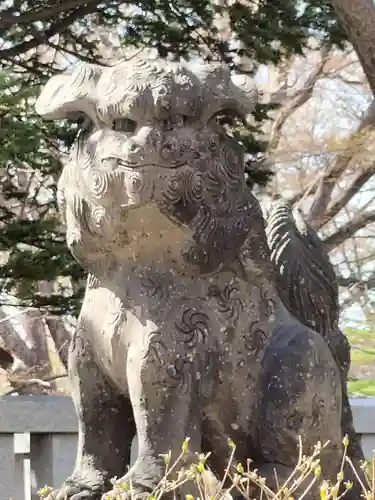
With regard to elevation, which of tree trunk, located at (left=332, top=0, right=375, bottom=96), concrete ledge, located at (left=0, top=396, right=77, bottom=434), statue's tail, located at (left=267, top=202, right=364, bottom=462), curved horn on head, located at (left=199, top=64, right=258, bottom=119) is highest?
tree trunk, located at (left=332, top=0, right=375, bottom=96)

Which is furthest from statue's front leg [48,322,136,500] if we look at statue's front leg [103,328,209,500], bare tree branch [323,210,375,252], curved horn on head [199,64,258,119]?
bare tree branch [323,210,375,252]

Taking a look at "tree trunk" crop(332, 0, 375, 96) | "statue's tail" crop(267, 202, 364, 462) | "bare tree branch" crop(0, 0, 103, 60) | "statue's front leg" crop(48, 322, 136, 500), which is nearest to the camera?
"statue's front leg" crop(48, 322, 136, 500)

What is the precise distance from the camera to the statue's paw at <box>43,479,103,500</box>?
4.65 ft

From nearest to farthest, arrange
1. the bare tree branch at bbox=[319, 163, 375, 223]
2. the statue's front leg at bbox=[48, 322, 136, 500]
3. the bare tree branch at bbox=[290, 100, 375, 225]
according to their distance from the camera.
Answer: the statue's front leg at bbox=[48, 322, 136, 500]
the bare tree branch at bbox=[290, 100, 375, 225]
the bare tree branch at bbox=[319, 163, 375, 223]

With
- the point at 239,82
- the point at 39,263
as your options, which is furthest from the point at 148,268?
the point at 39,263

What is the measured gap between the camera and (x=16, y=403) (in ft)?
8.05

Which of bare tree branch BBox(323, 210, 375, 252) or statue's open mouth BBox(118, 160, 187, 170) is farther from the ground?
bare tree branch BBox(323, 210, 375, 252)

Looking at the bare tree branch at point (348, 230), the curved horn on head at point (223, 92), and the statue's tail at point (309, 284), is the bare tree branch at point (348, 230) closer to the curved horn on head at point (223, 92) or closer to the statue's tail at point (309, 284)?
the statue's tail at point (309, 284)

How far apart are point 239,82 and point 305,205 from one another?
5.20 m

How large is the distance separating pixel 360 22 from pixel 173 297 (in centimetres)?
195

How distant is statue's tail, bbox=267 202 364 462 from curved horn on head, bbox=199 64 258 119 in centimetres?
30

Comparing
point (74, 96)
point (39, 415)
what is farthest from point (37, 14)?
point (74, 96)

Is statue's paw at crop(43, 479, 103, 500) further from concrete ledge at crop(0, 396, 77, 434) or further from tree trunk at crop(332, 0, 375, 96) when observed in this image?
tree trunk at crop(332, 0, 375, 96)

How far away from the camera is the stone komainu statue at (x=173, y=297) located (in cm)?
138
